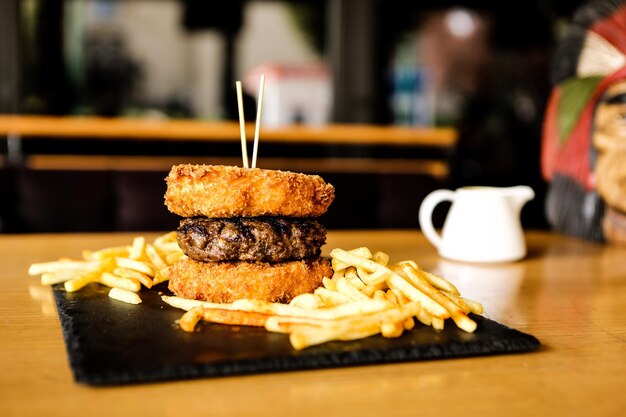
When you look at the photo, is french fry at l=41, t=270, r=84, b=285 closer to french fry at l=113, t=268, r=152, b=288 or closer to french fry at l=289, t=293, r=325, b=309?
french fry at l=113, t=268, r=152, b=288

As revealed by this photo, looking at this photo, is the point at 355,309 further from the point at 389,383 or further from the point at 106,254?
the point at 106,254

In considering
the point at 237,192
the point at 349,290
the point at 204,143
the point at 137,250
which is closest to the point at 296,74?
the point at 204,143

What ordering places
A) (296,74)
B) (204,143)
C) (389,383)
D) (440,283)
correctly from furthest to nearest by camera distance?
(296,74) < (204,143) < (440,283) < (389,383)

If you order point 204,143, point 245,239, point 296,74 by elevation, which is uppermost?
point 296,74

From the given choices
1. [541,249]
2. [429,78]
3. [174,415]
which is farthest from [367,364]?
[429,78]

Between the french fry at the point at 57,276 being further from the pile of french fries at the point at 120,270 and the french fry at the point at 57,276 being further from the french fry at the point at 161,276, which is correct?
the french fry at the point at 161,276

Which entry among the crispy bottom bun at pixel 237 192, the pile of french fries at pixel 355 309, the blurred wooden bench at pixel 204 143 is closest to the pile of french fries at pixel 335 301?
the pile of french fries at pixel 355 309

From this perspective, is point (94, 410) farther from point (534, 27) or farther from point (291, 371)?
point (534, 27)
